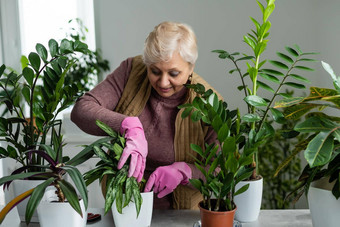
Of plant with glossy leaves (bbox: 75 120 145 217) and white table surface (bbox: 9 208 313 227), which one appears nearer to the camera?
plant with glossy leaves (bbox: 75 120 145 217)

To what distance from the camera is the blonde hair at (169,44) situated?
56.4 inches

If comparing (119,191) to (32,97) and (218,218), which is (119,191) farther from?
(32,97)

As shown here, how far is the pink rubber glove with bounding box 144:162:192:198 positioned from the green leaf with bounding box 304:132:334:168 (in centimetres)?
53

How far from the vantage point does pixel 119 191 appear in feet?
3.52

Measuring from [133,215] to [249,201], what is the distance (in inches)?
15.0

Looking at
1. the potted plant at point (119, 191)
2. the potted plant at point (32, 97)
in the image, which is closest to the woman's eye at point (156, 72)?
the potted plant at point (32, 97)

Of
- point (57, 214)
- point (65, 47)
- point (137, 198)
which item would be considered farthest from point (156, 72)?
point (57, 214)

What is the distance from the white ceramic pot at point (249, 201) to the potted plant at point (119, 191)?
0.30 meters

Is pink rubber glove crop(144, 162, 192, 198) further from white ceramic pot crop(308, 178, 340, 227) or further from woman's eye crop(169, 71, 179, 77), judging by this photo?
white ceramic pot crop(308, 178, 340, 227)

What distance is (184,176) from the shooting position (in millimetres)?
1435

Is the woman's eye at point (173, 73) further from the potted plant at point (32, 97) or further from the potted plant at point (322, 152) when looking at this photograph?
the potted plant at point (322, 152)

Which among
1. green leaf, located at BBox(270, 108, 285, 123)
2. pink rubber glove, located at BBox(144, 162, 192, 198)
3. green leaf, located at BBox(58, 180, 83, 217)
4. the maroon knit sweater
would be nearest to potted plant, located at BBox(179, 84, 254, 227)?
green leaf, located at BBox(270, 108, 285, 123)

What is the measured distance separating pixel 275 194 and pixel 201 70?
1.15 meters

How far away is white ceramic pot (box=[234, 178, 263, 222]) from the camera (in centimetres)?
121
